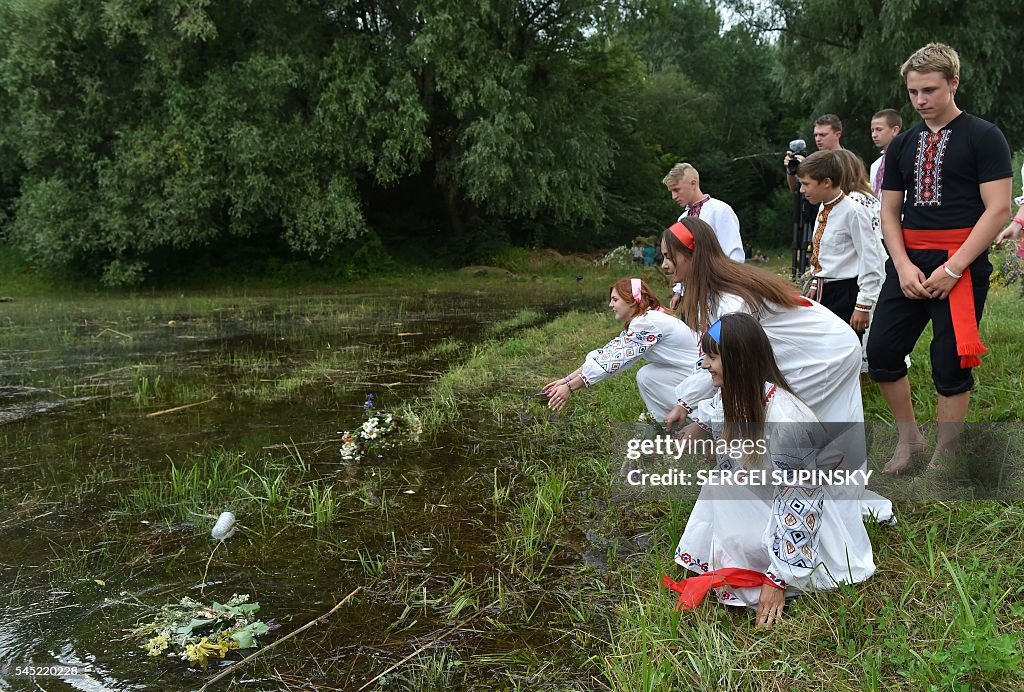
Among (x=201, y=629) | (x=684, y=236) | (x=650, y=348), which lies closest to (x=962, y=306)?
(x=684, y=236)

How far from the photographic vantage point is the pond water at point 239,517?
2984mm

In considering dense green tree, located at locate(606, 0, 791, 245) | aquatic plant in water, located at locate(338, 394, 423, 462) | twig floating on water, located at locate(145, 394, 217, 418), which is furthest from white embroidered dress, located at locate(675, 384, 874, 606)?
dense green tree, located at locate(606, 0, 791, 245)

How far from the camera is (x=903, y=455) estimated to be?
425 cm

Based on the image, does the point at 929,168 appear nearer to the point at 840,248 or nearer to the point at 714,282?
the point at 840,248

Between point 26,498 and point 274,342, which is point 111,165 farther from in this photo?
point 26,498

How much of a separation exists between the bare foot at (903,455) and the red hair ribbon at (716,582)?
153 centimetres

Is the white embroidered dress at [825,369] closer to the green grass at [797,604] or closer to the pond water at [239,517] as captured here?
the green grass at [797,604]

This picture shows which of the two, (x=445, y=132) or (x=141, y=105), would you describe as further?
(x=445, y=132)

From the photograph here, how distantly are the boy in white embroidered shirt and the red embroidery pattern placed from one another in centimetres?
79

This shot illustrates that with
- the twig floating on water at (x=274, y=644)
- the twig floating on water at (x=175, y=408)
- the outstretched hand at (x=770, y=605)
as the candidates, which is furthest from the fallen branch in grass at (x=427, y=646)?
the twig floating on water at (x=175, y=408)

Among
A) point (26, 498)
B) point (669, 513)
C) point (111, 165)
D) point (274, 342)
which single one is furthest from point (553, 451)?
point (111, 165)

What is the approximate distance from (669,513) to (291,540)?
73.5 inches

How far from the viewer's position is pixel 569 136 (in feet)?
73.9

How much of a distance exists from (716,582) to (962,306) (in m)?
1.90
